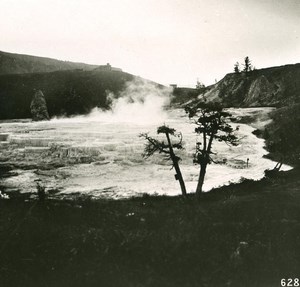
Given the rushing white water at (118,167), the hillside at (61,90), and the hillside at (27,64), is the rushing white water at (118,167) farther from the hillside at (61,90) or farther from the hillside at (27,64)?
the hillside at (27,64)

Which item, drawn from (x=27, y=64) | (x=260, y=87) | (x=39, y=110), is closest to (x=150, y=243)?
(x=39, y=110)

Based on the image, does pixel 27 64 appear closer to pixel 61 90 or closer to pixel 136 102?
pixel 61 90

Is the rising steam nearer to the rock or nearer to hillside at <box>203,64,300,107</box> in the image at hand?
the rock

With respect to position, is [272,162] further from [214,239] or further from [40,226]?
[40,226]

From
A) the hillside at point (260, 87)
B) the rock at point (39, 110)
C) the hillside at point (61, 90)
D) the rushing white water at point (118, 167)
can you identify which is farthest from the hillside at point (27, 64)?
the rushing white water at point (118, 167)

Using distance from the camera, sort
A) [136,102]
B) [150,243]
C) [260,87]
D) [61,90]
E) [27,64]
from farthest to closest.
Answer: [27,64], [136,102], [61,90], [260,87], [150,243]

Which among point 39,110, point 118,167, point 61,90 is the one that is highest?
point 61,90
